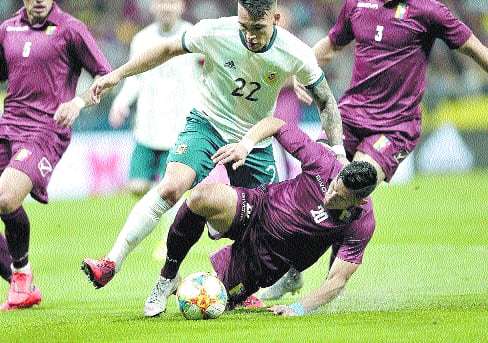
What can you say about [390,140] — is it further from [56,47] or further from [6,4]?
[6,4]

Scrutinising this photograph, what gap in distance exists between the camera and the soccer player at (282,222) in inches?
284

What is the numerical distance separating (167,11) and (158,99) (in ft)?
3.06

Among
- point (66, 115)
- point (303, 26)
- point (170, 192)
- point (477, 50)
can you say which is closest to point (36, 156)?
point (66, 115)

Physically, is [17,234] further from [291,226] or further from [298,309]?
[298,309]

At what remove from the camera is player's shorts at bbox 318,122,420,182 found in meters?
8.96

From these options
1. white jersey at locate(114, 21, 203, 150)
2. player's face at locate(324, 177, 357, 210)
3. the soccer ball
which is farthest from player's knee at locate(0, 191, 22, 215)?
white jersey at locate(114, 21, 203, 150)

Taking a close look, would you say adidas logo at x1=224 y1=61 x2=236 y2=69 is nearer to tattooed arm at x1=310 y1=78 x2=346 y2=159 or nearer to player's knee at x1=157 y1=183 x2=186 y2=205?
tattooed arm at x1=310 y1=78 x2=346 y2=159

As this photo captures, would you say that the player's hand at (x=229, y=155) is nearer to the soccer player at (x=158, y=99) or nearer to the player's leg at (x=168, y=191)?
the player's leg at (x=168, y=191)

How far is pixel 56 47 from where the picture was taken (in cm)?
886

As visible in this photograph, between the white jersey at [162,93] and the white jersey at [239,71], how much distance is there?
3.15m

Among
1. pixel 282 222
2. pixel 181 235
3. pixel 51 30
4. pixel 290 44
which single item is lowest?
pixel 181 235

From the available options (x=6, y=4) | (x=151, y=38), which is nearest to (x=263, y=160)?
(x=151, y=38)

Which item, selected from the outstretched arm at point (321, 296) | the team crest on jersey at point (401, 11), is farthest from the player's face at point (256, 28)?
the team crest on jersey at point (401, 11)

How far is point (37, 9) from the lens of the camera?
29.1 ft
